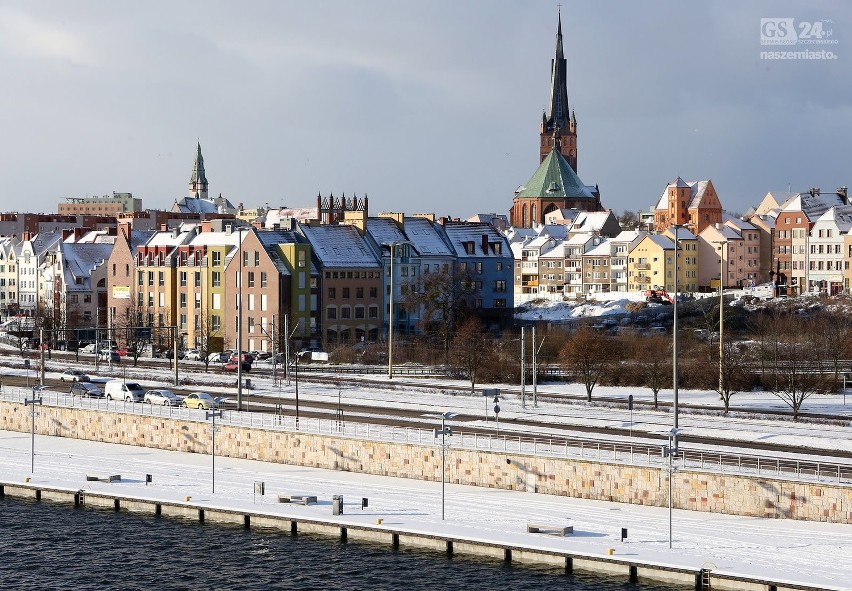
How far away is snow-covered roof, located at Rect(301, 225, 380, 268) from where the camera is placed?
119062 millimetres

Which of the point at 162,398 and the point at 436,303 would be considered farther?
the point at 436,303

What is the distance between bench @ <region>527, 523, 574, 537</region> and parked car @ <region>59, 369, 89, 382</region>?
49.6m

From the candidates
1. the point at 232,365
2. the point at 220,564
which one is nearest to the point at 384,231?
the point at 232,365

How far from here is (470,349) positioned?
95.1m

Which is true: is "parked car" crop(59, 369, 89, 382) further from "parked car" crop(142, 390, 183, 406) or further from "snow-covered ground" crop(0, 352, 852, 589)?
"parked car" crop(142, 390, 183, 406)

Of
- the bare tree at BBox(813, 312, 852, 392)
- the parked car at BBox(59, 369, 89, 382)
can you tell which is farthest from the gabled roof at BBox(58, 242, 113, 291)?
the bare tree at BBox(813, 312, 852, 392)

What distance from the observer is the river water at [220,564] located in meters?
44.9

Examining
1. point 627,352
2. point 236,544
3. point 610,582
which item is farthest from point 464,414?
point 627,352

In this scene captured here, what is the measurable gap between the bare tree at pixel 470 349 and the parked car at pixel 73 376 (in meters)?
25.5

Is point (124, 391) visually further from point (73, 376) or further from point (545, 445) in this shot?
point (545, 445)

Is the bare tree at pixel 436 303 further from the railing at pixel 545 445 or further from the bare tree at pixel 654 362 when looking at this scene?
the railing at pixel 545 445

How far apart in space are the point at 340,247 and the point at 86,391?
41.8m

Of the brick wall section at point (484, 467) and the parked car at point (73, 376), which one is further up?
the parked car at point (73, 376)

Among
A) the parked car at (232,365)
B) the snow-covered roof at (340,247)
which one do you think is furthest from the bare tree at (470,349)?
the parked car at (232,365)
